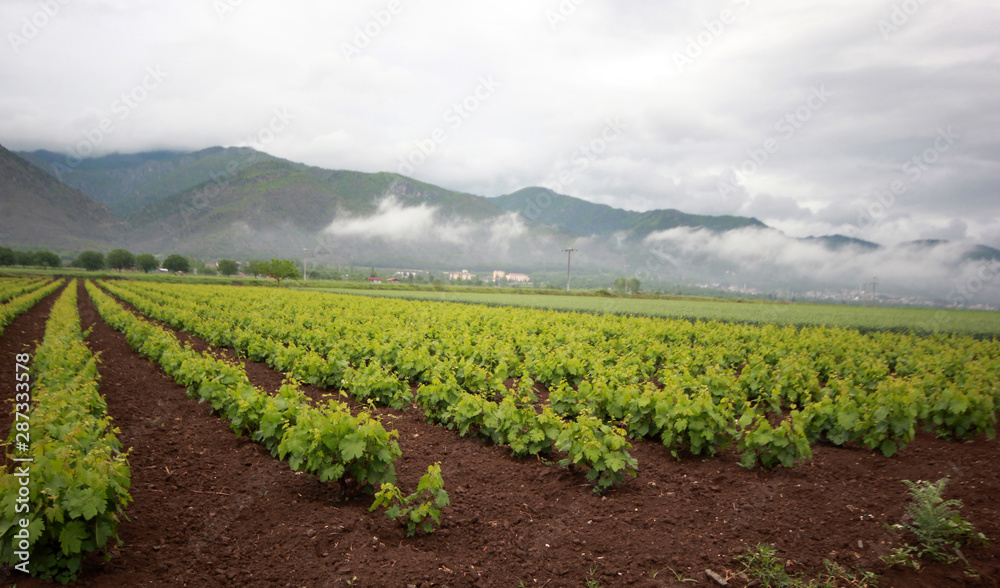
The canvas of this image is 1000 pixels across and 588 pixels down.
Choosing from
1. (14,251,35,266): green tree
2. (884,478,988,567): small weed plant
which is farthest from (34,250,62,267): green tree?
(884,478,988,567): small weed plant

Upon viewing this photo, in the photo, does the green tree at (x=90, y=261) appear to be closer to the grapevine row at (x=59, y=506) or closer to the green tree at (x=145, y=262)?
the green tree at (x=145, y=262)

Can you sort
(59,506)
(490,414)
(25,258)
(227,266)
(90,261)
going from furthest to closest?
(227,266) → (90,261) → (25,258) → (490,414) → (59,506)

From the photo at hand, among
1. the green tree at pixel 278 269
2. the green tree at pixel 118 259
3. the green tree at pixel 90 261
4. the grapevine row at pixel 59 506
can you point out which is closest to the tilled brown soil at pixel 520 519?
the grapevine row at pixel 59 506

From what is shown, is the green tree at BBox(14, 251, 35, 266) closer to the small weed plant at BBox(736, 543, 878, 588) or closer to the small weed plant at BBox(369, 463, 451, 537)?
the small weed plant at BBox(369, 463, 451, 537)

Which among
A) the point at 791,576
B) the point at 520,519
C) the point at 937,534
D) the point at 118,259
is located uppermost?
the point at 118,259

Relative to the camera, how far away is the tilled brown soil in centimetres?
427

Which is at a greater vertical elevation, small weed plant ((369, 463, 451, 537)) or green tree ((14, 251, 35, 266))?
green tree ((14, 251, 35, 266))

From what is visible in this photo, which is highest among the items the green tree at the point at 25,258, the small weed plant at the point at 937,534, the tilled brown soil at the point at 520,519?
the green tree at the point at 25,258

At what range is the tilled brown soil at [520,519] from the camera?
4266mm

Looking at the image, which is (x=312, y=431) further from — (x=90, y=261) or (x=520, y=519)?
(x=90, y=261)

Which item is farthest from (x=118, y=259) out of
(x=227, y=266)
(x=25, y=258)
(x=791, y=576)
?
(x=791, y=576)

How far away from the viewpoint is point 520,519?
17.9ft

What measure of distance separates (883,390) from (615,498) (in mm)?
4769

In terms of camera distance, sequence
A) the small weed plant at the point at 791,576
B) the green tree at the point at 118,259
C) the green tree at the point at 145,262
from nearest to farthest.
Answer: the small weed plant at the point at 791,576, the green tree at the point at 118,259, the green tree at the point at 145,262
